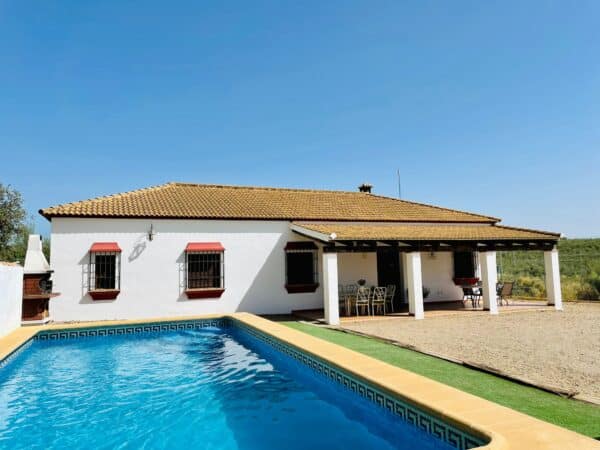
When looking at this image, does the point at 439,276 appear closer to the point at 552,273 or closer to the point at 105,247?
the point at 552,273

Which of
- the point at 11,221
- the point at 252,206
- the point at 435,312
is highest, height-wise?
the point at 11,221

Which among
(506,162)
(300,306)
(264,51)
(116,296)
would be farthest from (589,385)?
(506,162)

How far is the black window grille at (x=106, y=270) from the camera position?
1435 cm

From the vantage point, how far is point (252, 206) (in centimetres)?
1784

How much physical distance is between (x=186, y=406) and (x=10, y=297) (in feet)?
28.5

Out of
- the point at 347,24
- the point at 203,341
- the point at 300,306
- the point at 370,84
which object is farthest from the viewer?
the point at 300,306

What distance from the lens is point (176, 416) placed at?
6055mm

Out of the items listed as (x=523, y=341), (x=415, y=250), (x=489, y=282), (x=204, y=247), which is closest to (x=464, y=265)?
(x=489, y=282)

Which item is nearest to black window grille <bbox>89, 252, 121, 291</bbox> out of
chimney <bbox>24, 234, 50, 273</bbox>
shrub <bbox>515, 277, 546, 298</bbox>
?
chimney <bbox>24, 234, 50, 273</bbox>

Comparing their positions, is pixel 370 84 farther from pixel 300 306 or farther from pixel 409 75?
pixel 300 306

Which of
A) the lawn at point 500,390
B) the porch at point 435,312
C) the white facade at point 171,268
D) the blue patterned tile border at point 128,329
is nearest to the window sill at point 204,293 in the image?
the white facade at point 171,268

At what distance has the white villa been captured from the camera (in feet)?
46.4

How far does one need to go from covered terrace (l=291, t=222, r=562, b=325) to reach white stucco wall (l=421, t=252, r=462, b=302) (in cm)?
5

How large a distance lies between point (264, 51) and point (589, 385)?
13.4 m
